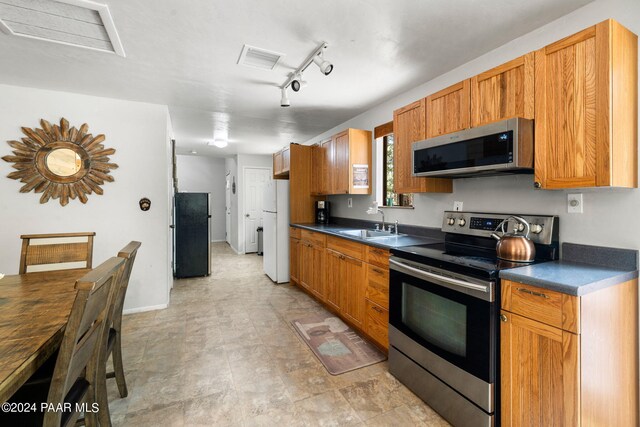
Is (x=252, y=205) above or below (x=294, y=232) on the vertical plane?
above

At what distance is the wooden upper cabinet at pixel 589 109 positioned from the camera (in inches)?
55.3

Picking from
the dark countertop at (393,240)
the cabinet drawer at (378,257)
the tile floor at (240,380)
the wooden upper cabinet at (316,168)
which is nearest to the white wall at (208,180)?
the wooden upper cabinet at (316,168)

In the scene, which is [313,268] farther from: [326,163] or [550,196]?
[550,196]

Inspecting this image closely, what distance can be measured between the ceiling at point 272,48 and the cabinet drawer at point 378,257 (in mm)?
1533

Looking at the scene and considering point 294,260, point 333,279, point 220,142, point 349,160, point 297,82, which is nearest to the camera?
point 297,82

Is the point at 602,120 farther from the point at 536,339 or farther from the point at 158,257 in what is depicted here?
the point at 158,257

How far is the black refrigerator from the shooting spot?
4.81 meters

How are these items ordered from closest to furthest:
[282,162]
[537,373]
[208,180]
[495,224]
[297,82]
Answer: [537,373] → [495,224] → [297,82] → [282,162] → [208,180]

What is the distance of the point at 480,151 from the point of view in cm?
190

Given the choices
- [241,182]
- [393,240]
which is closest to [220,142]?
[241,182]

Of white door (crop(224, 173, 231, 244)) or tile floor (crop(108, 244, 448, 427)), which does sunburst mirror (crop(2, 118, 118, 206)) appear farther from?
white door (crop(224, 173, 231, 244))

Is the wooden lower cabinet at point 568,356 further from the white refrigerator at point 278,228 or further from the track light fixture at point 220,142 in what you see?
the track light fixture at point 220,142

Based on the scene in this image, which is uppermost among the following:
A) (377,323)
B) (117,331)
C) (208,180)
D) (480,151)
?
(208,180)

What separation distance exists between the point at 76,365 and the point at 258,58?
223 cm
